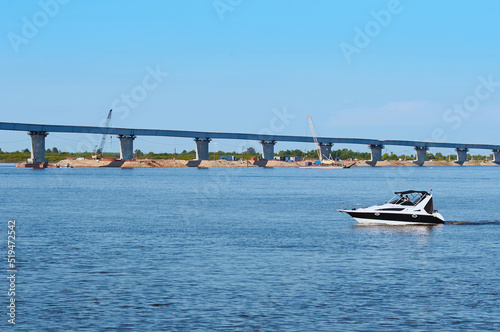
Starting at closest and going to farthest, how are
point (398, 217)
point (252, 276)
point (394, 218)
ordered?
point (252, 276) → point (394, 218) → point (398, 217)

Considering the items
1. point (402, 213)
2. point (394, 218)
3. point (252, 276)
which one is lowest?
Answer: point (252, 276)

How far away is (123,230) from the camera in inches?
2384

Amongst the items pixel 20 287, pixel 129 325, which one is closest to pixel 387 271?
pixel 129 325

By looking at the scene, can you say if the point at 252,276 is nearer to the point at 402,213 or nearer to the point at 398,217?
the point at 398,217

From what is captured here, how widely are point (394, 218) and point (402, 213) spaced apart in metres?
0.89

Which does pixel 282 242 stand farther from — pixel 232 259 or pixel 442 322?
pixel 442 322

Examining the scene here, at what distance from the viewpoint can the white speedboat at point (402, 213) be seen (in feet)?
206

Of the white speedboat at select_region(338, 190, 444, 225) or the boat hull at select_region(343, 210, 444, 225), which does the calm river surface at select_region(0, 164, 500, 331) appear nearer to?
the boat hull at select_region(343, 210, 444, 225)

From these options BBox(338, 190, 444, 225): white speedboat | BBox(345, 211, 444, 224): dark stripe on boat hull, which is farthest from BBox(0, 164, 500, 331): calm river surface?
BBox(338, 190, 444, 225): white speedboat

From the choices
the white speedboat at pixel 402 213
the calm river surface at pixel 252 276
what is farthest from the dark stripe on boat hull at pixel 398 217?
the calm river surface at pixel 252 276

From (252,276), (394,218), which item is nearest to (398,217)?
(394,218)

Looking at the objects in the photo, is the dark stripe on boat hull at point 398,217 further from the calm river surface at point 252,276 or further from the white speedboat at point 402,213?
the calm river surface at point 252,276

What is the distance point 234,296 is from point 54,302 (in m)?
8.35

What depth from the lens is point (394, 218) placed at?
62594 millimetres
